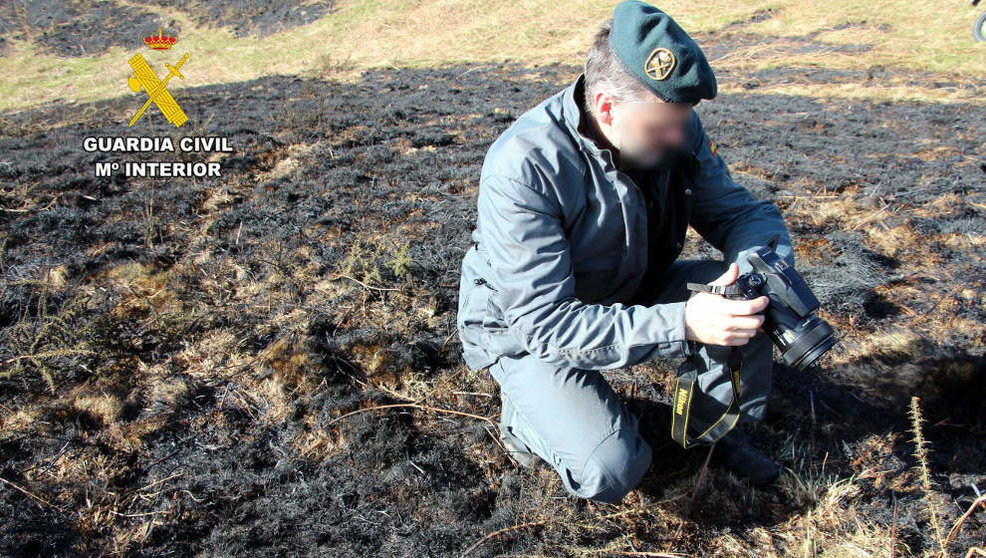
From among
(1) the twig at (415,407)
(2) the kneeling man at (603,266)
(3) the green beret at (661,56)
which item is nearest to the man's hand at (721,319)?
(2) the kneeling man at (603,266)

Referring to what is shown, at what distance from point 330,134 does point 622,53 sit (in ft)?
14.4

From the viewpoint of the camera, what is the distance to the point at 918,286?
3055 millimetres

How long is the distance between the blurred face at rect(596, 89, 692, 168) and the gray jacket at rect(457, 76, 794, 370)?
77 millimetres

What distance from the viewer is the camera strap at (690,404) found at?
1.78 meters

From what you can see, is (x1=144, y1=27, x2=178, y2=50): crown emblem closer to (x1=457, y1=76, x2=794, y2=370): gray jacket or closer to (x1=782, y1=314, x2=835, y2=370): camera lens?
(x1=457, y1=76, x2=794, y2=370): gray jacket

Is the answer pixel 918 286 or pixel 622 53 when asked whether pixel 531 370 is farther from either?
pixel 918 286

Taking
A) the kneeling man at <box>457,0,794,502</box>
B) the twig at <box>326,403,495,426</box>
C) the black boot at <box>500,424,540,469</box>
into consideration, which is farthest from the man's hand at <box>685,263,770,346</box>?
the twig at <box>326,403,495,426</box>

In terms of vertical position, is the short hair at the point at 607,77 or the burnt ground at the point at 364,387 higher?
the short hair at the point at 607,77

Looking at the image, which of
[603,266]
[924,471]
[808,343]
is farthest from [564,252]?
[924,471]

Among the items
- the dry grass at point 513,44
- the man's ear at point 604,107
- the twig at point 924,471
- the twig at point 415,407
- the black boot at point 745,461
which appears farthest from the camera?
the dry grass at point 513,44

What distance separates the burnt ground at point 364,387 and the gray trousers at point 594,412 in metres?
0.20

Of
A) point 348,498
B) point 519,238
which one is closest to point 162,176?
point 348,498

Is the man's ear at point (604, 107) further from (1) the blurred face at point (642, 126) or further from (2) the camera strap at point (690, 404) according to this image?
(2) the camera strap at point (690, 404)

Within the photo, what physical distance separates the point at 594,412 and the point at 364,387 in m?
1.08
